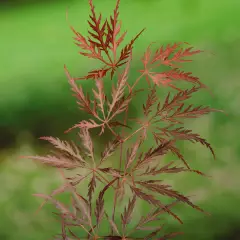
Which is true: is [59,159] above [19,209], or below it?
above

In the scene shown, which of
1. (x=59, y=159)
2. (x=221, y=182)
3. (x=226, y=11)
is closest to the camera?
(x=59, y=159)

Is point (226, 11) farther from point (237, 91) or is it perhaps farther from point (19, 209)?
point (19, 209)

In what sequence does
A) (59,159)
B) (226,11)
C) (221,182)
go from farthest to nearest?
(226,11) < (221,182) < (59,159)

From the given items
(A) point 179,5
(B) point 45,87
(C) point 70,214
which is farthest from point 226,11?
(C) point 70,214

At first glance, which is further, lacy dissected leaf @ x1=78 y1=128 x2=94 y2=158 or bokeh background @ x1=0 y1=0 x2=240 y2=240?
bokeh background @ x1=0 y1=0 x2=240 y2=240

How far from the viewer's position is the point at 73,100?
5.11ft

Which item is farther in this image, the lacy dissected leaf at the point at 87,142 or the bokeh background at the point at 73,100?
the bokeh background at the point at 73,100

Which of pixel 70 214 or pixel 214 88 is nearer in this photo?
pixel 70 214

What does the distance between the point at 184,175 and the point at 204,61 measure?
1.35ft

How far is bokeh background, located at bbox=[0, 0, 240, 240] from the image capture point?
147cm

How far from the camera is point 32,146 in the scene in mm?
1562

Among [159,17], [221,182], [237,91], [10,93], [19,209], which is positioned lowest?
[19,209]

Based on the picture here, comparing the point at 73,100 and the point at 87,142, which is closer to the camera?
the point at 87,142

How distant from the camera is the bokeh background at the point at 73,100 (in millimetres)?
1468
